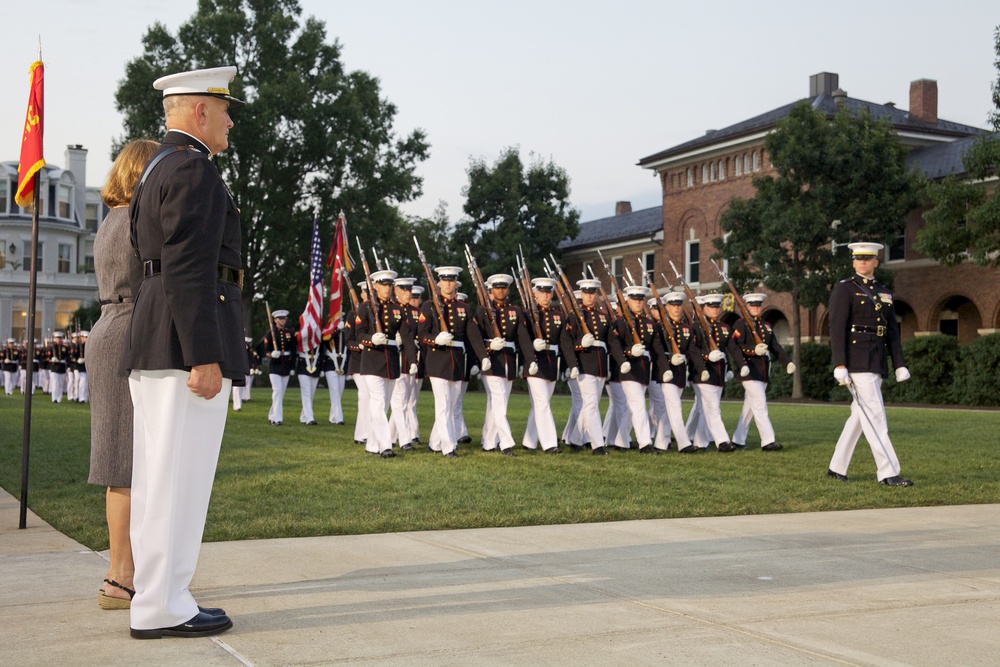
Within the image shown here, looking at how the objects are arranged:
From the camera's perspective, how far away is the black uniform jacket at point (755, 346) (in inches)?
613

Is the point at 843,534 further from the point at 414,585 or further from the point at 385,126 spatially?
the point at 385,126

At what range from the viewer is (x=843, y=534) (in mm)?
7559

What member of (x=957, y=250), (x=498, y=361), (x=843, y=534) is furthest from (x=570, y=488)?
(x=957, y=250)

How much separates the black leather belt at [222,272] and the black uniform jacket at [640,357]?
10.4 metres

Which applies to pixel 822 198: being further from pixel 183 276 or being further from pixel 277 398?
pixel 183 276

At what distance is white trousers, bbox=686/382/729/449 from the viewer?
15.1 meters

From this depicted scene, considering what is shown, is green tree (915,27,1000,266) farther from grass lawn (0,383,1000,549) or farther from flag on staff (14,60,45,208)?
flag on staff (14,60,45,208)

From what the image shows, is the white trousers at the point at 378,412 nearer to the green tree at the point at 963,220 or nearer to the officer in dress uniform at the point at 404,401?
the officer in dress uniform at the point at 404,401

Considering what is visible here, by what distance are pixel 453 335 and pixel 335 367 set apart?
776 cm

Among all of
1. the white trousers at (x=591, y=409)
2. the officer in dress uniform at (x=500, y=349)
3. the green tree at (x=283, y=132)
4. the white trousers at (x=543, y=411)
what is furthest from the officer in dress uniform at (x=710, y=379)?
the green tree at (x=283, y=132)

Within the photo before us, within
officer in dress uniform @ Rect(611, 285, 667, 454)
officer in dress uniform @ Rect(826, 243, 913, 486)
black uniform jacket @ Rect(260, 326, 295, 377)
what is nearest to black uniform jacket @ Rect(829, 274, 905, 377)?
officer in dress uniform @ Rect(826, 243, 913, 486)

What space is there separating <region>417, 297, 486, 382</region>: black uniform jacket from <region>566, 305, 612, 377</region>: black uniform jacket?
131cm

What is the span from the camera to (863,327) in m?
11.0

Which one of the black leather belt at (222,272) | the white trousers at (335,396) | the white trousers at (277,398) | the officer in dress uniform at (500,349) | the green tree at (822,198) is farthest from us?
the green tree at (822,198)
